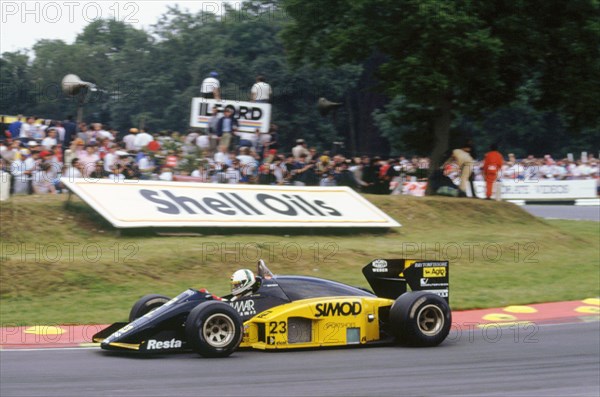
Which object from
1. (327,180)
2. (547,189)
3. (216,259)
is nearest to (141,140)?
(327,180)

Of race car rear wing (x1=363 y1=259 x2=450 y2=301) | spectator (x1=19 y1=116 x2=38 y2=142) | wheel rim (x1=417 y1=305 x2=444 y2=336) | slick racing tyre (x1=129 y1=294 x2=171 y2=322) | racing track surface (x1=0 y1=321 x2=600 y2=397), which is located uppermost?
spectator (x1=19 y1=116 x2=38 y2=142)

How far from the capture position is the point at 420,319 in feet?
34.4

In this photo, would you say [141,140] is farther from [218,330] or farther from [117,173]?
[218,330]

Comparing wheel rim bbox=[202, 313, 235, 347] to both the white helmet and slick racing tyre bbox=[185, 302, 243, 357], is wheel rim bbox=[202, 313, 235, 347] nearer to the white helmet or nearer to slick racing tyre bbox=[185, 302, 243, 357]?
slick racing tyre bbox=[185, 302, 243, 357]

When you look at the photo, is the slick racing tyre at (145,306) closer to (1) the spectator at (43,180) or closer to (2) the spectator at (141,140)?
(1) the spectator at (43,180)

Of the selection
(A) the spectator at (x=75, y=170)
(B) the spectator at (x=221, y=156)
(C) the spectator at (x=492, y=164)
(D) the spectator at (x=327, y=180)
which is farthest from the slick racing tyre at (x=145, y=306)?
(C) the spectator at (x=492, y=164)

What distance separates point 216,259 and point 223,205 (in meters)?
2.07

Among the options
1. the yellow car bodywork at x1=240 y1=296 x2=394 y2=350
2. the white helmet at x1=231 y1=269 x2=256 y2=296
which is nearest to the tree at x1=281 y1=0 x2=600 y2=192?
the yellow car bodywork at x1=240 y1=296 x2=394 y2=350

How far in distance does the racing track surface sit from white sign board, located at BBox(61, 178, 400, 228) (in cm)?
672

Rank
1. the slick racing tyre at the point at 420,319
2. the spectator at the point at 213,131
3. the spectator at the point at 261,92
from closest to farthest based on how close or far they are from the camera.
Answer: the slick racing tyre at the point at 420,319 → the spectator at the point at 213,131 → the spectator at the point at 261,92

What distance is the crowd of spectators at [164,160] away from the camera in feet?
57.9

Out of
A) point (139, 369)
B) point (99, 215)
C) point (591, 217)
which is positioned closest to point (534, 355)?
point (139, 369)

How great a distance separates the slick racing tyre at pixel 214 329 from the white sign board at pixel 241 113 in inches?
460

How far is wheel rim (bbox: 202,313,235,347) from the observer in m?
9.40
